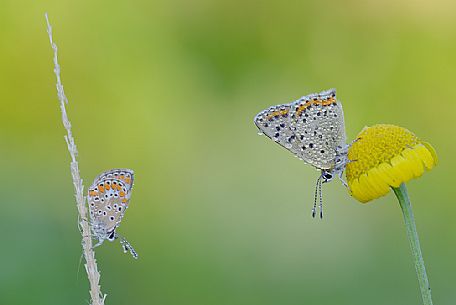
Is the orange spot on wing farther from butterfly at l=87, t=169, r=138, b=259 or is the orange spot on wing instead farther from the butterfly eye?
butterfly at l=87, t=169, r=138, b=259

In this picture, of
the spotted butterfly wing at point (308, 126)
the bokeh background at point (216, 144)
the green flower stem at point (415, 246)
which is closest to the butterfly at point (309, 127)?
the spotted butterfly wing at point (308, 126)

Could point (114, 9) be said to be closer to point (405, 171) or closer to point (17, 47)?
point (17, 47)

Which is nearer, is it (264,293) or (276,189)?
(264,293)

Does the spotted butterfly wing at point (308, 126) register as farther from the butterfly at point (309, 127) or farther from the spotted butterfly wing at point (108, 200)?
the spotted butterfly wing at point (108, 200)

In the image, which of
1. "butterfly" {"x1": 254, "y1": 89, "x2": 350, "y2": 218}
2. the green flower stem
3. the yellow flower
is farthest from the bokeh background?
the green flower stem

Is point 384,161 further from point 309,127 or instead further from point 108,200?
point 108,200

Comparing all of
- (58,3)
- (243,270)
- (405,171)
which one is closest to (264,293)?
(243,270)
